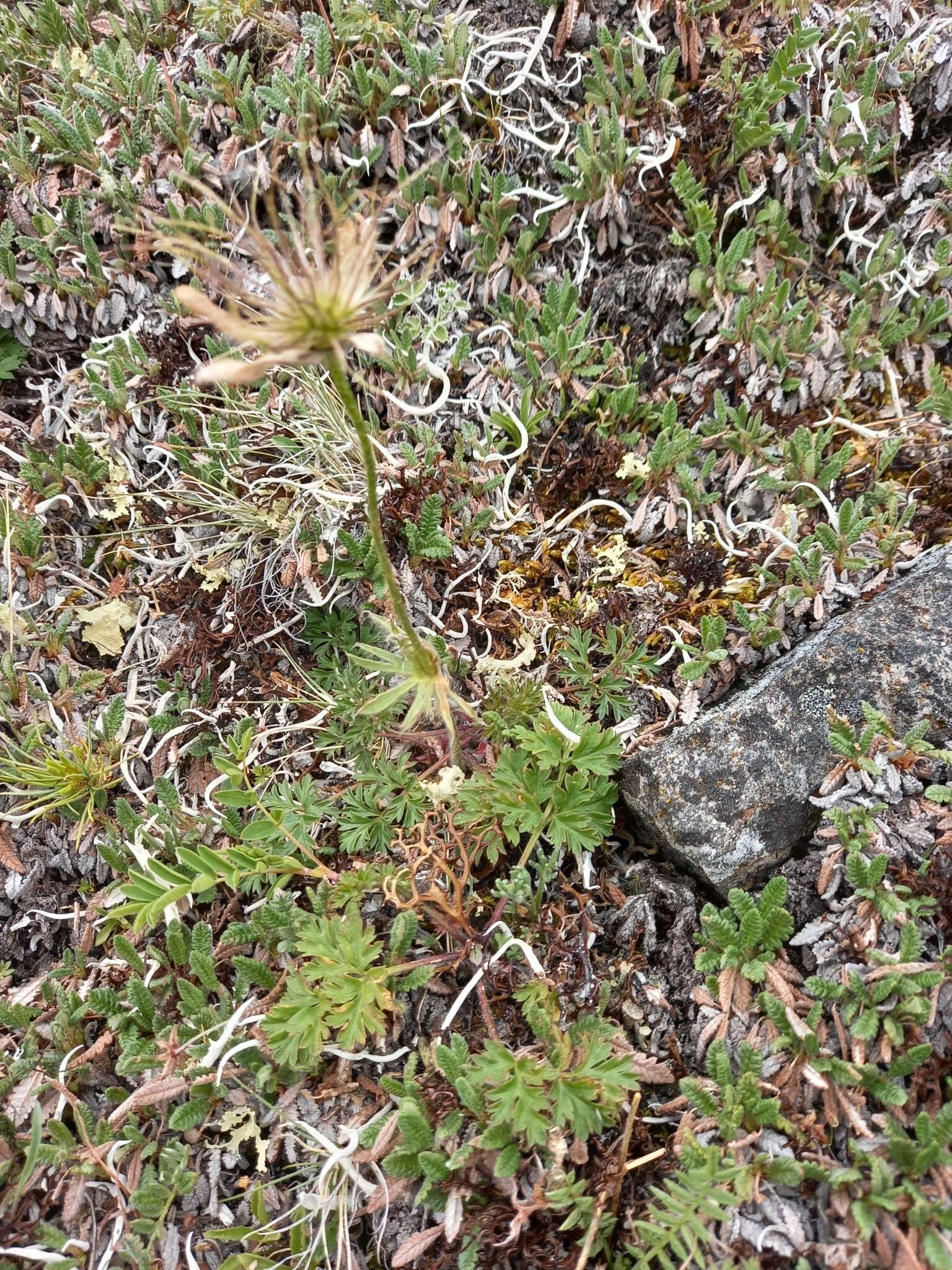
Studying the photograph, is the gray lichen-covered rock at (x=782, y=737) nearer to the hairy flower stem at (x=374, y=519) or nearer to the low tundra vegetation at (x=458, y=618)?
the low tundra vegetation at (x=458, y=618)

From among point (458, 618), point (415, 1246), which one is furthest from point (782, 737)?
point (415, 1246)

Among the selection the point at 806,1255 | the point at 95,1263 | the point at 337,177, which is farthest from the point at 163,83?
the point at 806,1255

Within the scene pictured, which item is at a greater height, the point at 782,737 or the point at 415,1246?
the point at 782,737

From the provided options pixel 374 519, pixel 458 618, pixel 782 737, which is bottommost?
pixel 782 737

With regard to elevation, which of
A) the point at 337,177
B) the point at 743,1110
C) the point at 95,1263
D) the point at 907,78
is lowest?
the point at 95,1263

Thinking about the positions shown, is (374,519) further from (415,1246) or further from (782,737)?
(415,1246)

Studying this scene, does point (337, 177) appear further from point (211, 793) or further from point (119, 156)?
point (211, 793)

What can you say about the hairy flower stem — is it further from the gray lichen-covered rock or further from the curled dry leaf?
the curled dry leaf

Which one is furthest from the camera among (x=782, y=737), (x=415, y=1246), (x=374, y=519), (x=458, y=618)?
(x=458, y=618)
